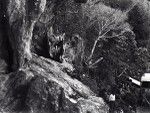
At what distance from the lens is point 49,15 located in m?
18.2

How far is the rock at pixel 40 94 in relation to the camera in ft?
44.4

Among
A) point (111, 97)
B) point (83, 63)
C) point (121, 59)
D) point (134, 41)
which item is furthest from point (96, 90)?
point (134, 41)

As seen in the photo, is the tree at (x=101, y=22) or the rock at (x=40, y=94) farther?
the tree at (x=101, y=22)

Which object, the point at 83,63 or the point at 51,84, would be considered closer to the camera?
the point at 51,84

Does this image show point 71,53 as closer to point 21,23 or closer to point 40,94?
A: point 40,94

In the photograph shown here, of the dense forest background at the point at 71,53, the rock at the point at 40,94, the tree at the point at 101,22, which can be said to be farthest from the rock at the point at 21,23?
the tree at the point at 101,22

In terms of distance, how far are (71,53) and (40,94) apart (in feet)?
21.4

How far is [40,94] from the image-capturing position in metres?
13.9

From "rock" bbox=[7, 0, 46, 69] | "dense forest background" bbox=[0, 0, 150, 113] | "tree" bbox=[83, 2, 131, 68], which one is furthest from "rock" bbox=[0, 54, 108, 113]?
"tree" bbox=[83, 2, 131, 68]

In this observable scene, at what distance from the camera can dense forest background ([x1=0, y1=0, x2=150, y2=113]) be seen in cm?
1376

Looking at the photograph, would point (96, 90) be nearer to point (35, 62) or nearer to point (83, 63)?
point (83, 63)

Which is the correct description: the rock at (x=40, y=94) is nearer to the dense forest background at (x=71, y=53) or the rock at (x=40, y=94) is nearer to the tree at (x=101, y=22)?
the dense forest background at (x=71, y=53)

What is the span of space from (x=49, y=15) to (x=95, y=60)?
5617mm

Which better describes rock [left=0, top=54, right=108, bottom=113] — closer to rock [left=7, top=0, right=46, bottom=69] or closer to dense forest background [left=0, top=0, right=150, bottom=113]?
dense forest background [left=0, top=0, right=150, bottom=113]
